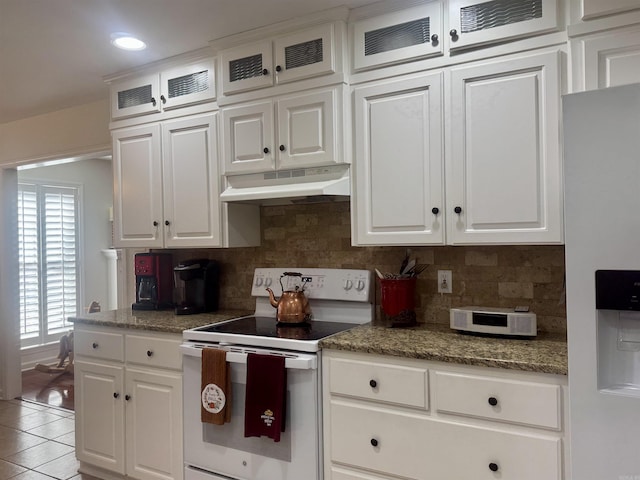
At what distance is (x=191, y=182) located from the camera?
2.84 m

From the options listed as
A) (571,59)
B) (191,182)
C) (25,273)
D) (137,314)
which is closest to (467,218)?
(571,59)

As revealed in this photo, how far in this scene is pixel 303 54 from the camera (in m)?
2.42

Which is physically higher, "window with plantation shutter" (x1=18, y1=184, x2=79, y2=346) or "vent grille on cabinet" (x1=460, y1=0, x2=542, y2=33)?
"vent grille on cabinet" (x1=460, y1=0, x2=542, y2=33)

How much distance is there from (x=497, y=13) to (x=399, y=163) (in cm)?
73

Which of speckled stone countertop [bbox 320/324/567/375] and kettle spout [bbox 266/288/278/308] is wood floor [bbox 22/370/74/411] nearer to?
kettle spout [bbox 266/288/278/308]

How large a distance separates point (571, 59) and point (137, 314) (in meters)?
2.68

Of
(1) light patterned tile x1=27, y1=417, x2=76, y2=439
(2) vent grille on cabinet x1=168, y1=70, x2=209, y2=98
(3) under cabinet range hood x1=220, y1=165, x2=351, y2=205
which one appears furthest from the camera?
(1) light patterned tile x1=27, y1=417, x2=76, y2=439

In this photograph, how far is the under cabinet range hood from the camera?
233 cm

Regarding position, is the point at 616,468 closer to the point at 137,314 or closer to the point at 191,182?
the point at 191,182

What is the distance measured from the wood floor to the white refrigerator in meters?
4.09

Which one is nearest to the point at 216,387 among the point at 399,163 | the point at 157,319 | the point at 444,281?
the point at 157,319

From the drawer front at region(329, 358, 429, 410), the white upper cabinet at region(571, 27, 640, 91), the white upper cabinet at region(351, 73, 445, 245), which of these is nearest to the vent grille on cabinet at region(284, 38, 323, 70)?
the white upper cabinet at region(351, 73, 445, 245)

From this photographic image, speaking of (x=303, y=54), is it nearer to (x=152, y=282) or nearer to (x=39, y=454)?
(x=152, y=282)

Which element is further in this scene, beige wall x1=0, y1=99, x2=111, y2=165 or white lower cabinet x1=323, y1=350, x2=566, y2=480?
beige wall x1=0, y1=99, x2=111, y2=165
